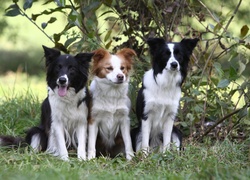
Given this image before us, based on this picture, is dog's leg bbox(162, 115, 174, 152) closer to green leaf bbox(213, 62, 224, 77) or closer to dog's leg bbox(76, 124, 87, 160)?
green leaf bbox(213, 62, 224, 77)

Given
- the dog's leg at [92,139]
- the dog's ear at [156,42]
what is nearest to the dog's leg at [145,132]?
the dog's leg at [92,139]

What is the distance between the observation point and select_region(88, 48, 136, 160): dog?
6.75 m

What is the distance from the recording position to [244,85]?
21.6 ft

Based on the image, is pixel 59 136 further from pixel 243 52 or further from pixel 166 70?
pixel 243 52

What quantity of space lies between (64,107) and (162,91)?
1.12 meters

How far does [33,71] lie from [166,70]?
11698mm

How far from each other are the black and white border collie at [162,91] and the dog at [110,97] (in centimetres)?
19

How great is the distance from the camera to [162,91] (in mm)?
6703

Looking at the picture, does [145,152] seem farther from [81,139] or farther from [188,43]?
[188,43]

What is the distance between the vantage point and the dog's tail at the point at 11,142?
22.6ft

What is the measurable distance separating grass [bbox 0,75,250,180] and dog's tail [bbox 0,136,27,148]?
→ 0.13 m

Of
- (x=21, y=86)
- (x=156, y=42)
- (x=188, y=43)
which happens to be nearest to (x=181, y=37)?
(x=188, y=43)

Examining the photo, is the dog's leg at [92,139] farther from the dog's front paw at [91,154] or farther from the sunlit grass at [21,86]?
the sunlit grass at [21,86]

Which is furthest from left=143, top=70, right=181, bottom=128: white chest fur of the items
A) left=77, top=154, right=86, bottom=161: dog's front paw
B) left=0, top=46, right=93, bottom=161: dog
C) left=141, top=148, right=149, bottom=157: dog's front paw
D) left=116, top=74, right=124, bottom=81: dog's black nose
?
left=77, top=154, right=86, bottom=161: dog's front paw
